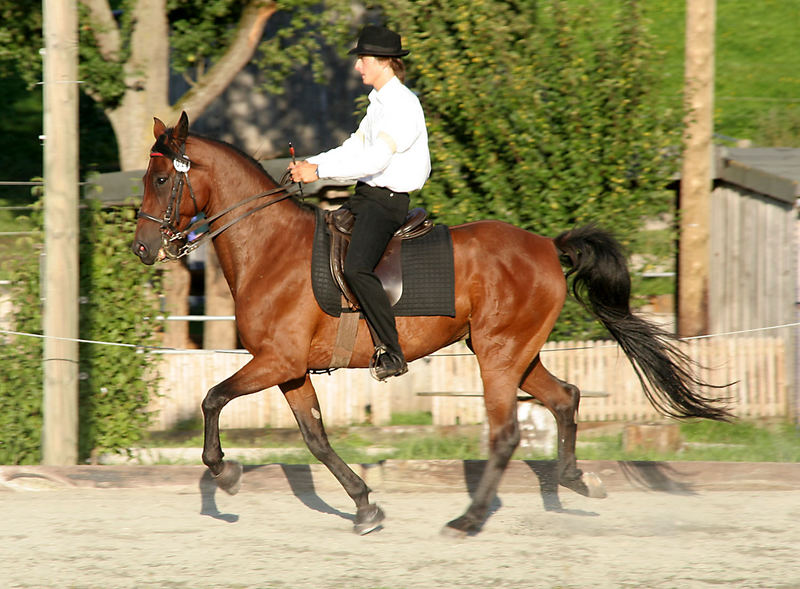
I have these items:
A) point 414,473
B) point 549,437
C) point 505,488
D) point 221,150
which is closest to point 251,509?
point 414,473

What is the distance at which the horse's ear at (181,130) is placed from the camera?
546 centimetres

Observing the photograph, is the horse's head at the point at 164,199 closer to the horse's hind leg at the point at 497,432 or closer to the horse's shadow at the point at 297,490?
the horse's shadow at the point at 297,490

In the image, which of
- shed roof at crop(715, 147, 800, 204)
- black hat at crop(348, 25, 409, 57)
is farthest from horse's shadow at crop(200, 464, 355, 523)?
shed roof at crop(715, 147, 800, 204)

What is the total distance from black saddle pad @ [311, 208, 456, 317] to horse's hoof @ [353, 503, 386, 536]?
3.94ft

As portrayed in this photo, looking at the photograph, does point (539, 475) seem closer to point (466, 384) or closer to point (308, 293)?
point (308, 293)

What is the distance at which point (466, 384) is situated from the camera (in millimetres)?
10016

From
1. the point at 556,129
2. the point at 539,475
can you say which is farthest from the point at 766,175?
the point at 539,475

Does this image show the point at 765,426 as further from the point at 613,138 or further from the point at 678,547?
the point at 678,547

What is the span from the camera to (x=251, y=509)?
599 centimetres

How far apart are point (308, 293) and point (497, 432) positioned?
1463 millimetres

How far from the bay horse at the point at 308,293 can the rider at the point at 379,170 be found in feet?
0.80

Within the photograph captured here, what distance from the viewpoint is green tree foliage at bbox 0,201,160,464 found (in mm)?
7281

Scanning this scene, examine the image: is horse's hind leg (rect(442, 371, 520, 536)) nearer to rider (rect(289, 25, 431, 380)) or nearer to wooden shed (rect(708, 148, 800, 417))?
rider (rect(289, 25, 431, 380))

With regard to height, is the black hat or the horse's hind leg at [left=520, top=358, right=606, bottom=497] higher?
→ the black hat
